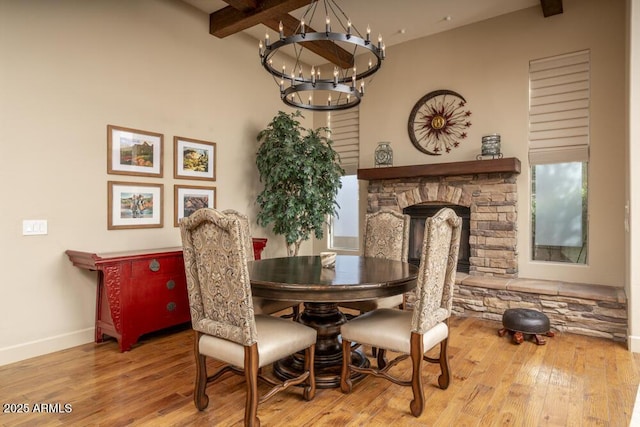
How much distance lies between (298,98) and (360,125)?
3.22 feet

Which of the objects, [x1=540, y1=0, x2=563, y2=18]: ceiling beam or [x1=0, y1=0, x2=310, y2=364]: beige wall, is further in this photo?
[x1=540, y1=0, x2=563, y2=18]: ceiling beam

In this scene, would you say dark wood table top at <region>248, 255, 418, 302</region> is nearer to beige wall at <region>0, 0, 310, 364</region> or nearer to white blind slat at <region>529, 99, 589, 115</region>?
beige wall at <region>0, 0, 310, 364</region>

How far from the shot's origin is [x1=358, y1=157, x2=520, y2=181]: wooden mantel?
4.11m

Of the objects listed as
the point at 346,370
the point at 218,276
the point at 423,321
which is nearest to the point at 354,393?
the point at 346,370

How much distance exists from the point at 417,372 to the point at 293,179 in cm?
290

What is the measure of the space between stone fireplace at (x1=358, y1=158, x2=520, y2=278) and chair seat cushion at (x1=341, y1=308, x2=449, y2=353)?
2192 millimetres

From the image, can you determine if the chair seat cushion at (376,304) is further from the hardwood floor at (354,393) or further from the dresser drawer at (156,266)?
the dresser drawer at (156,266)

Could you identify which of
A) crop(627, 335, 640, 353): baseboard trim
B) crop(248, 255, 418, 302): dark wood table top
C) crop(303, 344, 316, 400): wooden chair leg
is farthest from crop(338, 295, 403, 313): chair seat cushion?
crop(627, 335, 640, 353): baseboard trim

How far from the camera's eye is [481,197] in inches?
175

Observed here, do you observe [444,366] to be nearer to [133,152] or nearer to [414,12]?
[133,152]

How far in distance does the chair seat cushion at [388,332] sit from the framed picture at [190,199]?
2.45 meters

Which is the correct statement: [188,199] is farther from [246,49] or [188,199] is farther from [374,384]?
[374,384]

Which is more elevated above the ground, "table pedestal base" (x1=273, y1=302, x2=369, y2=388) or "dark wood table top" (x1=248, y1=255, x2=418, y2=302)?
"dark wood table top" (x1=248, y1=255, x2=418, y2=302)

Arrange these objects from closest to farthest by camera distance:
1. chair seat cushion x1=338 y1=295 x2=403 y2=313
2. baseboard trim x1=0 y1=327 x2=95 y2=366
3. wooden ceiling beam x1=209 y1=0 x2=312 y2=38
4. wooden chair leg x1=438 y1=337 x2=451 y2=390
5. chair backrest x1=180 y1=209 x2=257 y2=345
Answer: chair backrest x1=180 y1=209 x2=257 y2=345
wooden chair leg x1=438 y1=337 x2=451 y2=390
baseboard trim x1=0 y1=327 x2=95 y2=366
chair seat cushion x1=338 y1=295 x2=403 y2=313
wooden ceiling beam x1=209 y1=0 x2=312 y2=38
